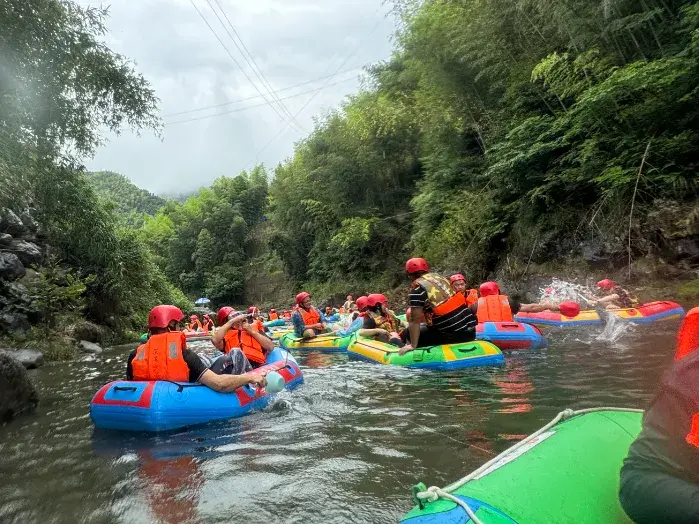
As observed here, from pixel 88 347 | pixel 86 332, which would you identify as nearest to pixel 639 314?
pixel 88 347

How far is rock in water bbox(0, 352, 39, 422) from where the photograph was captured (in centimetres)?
571

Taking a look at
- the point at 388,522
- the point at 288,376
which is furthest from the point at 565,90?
the point at 388,522

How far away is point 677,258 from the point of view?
10.6m

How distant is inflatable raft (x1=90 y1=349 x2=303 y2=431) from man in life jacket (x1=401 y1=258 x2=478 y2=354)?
261cm

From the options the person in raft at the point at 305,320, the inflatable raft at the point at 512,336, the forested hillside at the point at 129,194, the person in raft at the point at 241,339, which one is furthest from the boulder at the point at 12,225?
the forested hillside at the point at 129,194

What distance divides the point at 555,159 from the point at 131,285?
12.3 metres

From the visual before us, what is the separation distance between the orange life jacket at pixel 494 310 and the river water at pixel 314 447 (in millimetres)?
1697

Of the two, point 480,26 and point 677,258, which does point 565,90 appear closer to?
point 480,26

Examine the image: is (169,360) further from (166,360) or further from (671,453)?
(671,453)

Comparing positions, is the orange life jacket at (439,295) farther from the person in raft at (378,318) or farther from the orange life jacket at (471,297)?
the orange life jacket at (471,297)

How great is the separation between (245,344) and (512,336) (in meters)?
3.97

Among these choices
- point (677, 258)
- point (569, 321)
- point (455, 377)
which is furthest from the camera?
point (677, 258)

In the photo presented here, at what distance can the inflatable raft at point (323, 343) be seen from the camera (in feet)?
32.5

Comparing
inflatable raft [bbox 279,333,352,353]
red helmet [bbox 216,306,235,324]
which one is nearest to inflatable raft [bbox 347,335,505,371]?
red helmet [bbox 216,306,235,324]
